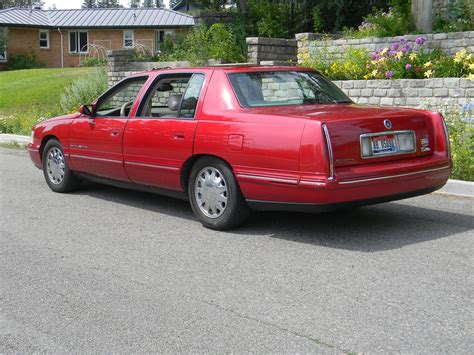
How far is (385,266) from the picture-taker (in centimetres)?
551

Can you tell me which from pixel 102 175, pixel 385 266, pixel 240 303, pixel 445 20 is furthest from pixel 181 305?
pixel 445 20

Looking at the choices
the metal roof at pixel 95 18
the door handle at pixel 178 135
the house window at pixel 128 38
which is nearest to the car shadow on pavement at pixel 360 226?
the door handle at pixel 178 135

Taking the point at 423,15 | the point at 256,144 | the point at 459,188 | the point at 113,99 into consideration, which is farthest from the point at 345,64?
the point at 256,144

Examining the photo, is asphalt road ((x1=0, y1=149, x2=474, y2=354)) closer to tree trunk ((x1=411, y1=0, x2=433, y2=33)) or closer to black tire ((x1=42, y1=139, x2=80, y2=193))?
A: black tire ((x1=42, y1=139, x2=80, y2=193))

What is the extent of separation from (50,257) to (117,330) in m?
1.93

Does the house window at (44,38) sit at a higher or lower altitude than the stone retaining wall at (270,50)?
higher

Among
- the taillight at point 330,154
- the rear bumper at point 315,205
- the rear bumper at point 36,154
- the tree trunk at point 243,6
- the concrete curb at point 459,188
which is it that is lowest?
the concrete curb at point 459,188

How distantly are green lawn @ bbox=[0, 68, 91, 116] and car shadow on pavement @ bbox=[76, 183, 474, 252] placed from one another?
13.5 meters

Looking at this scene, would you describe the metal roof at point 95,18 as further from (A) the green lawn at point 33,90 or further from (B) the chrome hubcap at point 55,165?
(B) the chrome hubcap at point 55,165

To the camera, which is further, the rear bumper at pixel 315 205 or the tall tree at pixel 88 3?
the tall tree at pixel 88 3

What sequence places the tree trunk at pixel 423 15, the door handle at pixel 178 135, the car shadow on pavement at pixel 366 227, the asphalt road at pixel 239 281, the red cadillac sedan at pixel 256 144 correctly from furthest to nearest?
the tree trunk at pixel 423 15 < the door handle at pixel 178 135 < the car shadow on pavement at pixel 366 227 < the red cadillac sedan at pixel 256 144 < the asphalt road at pixel 239 281

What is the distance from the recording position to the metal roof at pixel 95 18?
46.2 meters

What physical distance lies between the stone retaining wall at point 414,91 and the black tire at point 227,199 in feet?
16.8

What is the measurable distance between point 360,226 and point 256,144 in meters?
1.44
